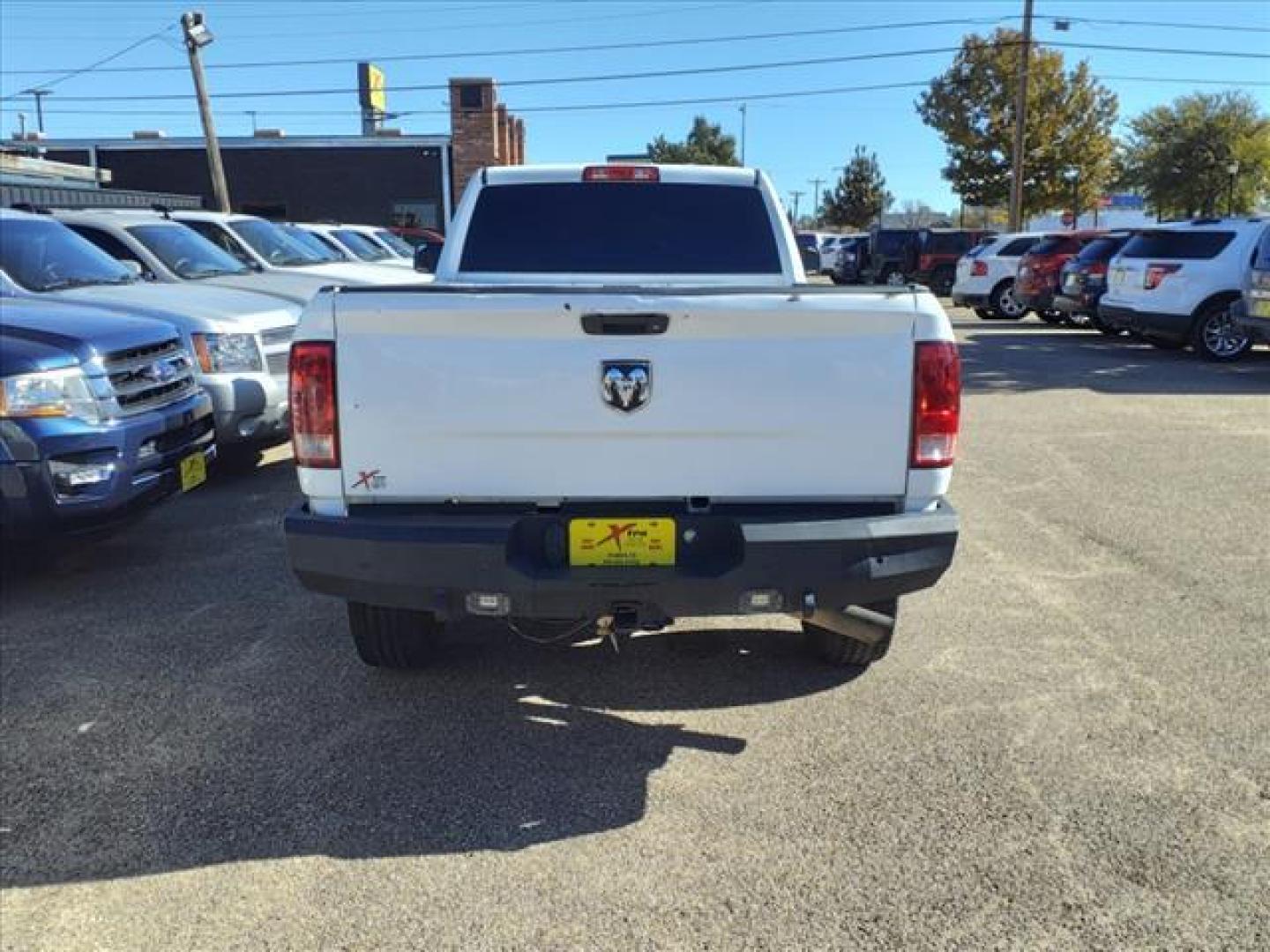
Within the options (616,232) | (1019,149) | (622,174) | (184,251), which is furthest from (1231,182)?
(616,232)

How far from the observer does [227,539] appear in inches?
252

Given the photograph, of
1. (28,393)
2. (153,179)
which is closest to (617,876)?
(28,393)

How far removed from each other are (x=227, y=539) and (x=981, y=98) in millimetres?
39706

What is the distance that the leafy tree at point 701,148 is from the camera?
6788 centimetres

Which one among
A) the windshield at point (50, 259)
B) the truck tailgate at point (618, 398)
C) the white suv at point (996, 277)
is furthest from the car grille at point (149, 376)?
the white suv at point (996, 277)

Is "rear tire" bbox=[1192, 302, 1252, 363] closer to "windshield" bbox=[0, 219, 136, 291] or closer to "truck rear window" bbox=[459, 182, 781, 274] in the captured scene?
"truck rear window" bbox=[459, 182, 781, 274]

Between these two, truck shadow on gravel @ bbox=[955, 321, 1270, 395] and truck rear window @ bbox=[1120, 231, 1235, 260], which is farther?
truck rear window @ bbox=[1120, 231, 1235, 260]

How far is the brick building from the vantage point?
3612cm

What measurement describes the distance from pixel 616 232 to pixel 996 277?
1818cm

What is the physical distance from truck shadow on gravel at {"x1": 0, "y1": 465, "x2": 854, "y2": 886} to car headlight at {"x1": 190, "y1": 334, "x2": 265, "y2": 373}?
7.21ft

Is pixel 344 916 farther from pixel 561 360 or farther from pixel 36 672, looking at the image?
pixel 36 672

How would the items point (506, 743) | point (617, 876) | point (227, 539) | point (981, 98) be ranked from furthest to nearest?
1. point (981, 98)
2. point (227, 539)
3. point (506, 743)
4. point (617, 876)

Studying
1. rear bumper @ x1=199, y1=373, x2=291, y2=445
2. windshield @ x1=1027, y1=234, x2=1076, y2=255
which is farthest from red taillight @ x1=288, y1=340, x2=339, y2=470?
windshield @ x1=1027, y1=234, x2=1076, y2=255

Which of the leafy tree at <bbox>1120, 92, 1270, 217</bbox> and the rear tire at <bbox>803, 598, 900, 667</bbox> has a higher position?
the leafy tree at <bbox>1120, 92, 1270, 217</bbox>
